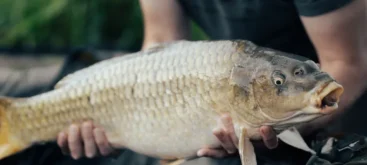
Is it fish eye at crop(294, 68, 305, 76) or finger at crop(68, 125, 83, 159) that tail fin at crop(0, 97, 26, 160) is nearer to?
finger at crop(68, 125, 83, 159)

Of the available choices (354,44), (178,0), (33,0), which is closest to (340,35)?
(354,44)

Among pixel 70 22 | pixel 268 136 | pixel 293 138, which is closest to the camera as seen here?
pixel 268 136

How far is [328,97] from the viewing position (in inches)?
48.5

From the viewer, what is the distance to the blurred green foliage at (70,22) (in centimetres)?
292

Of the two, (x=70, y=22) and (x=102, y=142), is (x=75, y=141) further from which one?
(x=70, y=22)

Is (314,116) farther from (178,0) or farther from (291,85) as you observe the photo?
(178,0)

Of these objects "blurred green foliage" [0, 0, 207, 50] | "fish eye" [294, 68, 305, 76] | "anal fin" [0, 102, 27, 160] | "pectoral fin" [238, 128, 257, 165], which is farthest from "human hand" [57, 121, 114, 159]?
"blurred green foliage" [0, 0, 207, 50]

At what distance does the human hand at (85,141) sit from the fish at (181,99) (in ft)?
0.05

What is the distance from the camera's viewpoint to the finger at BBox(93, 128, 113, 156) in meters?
1.58

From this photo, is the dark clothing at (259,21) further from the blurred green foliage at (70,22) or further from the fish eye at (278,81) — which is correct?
the blurred green foliage at (70,22)

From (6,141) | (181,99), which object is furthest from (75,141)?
(181,99)

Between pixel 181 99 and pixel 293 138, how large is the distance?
0.81ft

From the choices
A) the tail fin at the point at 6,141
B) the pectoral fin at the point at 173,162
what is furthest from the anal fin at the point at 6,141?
the pectoral fin at the point at 173,162

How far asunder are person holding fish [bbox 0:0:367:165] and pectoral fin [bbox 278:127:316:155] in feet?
0.18
